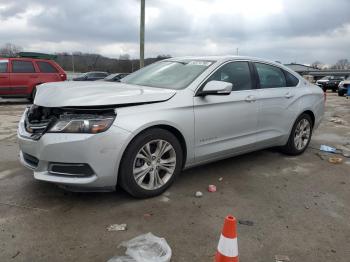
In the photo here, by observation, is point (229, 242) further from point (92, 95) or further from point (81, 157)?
point (92, 95)

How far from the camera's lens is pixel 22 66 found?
495 inches

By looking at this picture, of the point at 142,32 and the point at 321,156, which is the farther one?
the point at 142,32

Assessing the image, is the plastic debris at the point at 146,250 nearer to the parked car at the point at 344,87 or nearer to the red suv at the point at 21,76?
the red suv at the point at 21,76

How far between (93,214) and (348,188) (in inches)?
117

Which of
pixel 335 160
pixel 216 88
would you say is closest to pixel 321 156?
pixel 335 160

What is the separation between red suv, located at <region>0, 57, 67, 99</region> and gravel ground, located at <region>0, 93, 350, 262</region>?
28.1 ft

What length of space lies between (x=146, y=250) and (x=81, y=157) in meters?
1.05

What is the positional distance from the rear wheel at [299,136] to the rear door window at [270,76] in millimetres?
682

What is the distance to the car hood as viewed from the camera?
3.21 meters

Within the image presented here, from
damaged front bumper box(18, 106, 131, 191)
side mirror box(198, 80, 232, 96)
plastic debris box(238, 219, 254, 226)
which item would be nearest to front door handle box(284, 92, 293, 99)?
side mirror box(198, 80, 232, 96)

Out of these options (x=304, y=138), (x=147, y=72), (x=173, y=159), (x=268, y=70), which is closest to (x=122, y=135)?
(x=173, y=159)

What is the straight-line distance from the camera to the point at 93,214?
3262mm

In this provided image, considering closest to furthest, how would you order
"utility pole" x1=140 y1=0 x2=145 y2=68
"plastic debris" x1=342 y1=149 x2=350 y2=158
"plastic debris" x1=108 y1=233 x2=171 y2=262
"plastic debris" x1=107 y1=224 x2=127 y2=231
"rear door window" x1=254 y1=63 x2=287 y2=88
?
1. "plastic debris" x1=108 y1=233 x2=171 y2=262
2. "plastic debris" x1=107 y1=224 x2=127 y2=231
3. "rear door window" x1=254 y1=63 x2=287 y2=88
4. "plastic debris" x1=342 y1=149 x2=350 y2=158
5. "utility pole" x1=140 y1=0 x2=145 y2=68

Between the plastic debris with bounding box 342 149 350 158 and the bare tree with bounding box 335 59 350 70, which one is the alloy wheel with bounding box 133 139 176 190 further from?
the bare tree with bounding box 335 59 350 70
